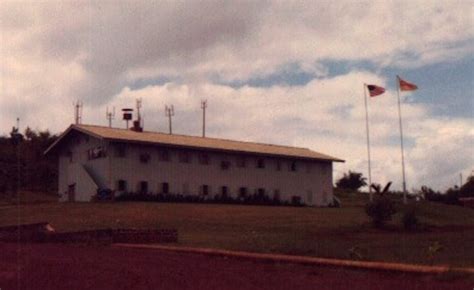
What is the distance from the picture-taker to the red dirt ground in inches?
383

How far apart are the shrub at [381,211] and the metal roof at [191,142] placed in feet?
66.7

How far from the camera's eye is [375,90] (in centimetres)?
5006

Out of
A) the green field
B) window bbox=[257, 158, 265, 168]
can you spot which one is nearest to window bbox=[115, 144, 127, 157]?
the green field

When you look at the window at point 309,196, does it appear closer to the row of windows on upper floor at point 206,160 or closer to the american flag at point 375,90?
the row of windows on upper floor at point 206,160

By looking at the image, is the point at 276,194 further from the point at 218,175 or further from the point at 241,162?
the point at 218,175

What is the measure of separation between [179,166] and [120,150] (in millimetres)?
5134

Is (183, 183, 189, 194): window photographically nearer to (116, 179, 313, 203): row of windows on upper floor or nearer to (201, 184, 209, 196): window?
(116, 179, 313, 203): row of windows on upper floor

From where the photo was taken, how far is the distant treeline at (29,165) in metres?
60.2

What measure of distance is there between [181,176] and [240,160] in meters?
5.99

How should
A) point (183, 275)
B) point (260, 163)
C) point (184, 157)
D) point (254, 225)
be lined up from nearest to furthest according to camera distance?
point (183, 275), point (254, 225), point (184, 157), point (260, 163)

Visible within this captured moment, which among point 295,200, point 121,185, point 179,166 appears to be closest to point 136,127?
point 179,166

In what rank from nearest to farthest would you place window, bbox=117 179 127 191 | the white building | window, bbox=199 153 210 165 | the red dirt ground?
1. the red dirt ground
2. window, bbox=117 179 127 191
3. the white building
4. window, bbox=199 153 210 165

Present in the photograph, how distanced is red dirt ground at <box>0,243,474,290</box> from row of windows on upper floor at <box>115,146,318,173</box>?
1262 inches

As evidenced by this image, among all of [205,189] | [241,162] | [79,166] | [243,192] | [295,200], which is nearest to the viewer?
[79,166]
